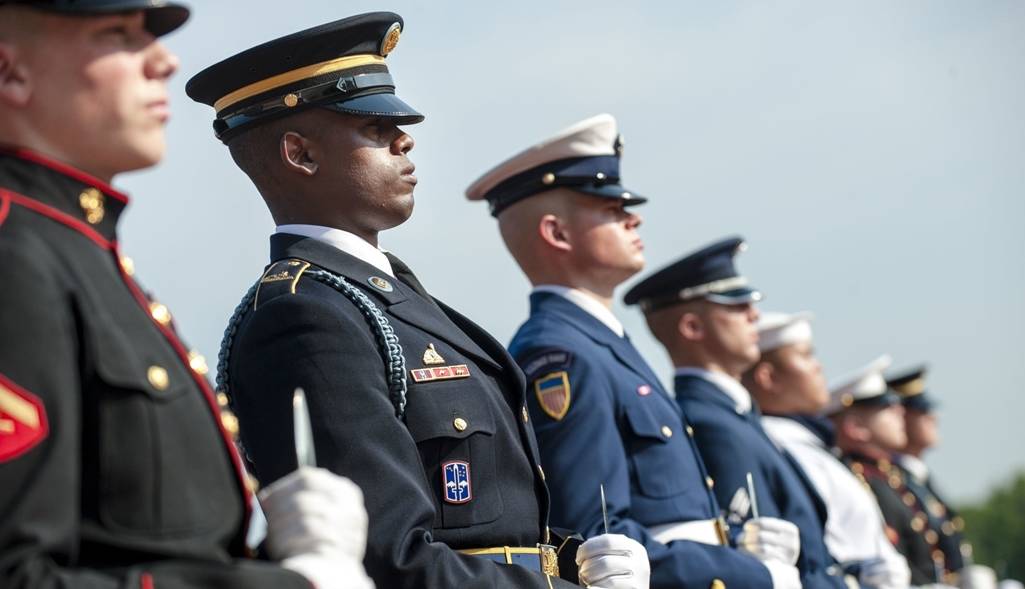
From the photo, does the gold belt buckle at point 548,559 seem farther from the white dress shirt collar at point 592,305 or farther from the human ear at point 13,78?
the human ear at point 13,78

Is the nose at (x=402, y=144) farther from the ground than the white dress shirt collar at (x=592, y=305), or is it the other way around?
the nose at (x=402, y=144)

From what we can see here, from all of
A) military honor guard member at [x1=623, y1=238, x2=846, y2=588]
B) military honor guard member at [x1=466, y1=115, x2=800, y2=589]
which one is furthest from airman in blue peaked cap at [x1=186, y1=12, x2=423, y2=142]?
military honor guard member at [x1=623, y1=238, x2=846, y2=588]

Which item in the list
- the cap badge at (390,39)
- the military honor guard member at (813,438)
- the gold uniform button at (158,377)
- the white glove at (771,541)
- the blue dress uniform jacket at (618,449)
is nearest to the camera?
the gold uniform button at (158,377)

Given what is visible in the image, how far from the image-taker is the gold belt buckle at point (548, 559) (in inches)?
216

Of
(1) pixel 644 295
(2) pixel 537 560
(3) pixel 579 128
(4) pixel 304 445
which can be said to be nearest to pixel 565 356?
(3) pixel 579 128

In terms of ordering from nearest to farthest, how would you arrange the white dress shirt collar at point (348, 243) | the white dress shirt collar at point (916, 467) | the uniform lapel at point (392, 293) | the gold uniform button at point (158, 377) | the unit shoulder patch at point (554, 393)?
the gold uniform button at point (158, 377), the uniform lapel at point (392, 293), the white dress shirt collar at point (348, 243), the unit shoulder patch at point (554, 393), the white dress shirt collar at point (916, 467)

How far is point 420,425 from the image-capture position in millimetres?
5156

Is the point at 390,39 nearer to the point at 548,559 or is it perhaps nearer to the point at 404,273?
the point at 404,273

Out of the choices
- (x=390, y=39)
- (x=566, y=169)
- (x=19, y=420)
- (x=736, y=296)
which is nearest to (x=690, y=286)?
(x=736, y=296)

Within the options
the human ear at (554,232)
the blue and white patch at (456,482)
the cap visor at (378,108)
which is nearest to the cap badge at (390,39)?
the cap visor at (378,108)

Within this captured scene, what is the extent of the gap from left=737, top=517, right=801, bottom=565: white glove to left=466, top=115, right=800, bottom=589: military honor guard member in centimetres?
12

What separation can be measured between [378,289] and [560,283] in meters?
2.45

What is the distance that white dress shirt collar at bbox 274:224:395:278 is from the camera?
568 centimetres

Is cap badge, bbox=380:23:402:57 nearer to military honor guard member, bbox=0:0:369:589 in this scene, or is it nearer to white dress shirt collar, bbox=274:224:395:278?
white dress shirt collar, bbox=274:224:395:278
